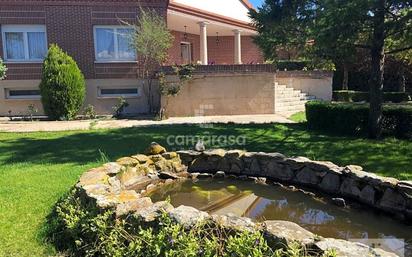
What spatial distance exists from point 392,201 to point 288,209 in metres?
1.37

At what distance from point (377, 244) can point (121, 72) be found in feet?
45.0

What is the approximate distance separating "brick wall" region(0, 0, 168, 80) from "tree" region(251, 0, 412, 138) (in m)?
7.81

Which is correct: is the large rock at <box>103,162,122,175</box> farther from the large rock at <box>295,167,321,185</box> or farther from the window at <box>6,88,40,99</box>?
the window at <box>6,88,40,99</box>

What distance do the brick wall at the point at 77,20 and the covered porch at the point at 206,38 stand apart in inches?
83.0

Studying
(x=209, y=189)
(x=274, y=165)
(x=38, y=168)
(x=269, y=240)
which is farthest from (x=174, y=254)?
(x=38, y=168)

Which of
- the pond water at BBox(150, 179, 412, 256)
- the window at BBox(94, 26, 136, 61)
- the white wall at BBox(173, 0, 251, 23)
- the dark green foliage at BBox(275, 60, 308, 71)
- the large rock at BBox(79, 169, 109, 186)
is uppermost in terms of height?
the white wall at BBox(173, 0, 251, 23)

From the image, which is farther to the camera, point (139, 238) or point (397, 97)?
point (397, 97)

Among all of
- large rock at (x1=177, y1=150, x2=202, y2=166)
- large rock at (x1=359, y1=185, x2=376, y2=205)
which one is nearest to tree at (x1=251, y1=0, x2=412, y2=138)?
large rock at (x1=177, y1=150, x2=202, y2=166)

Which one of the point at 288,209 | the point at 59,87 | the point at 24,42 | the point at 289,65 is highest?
the point at 24,42

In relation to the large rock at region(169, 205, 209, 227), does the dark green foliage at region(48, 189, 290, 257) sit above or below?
below

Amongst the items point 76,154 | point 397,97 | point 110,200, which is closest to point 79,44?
point 76,154

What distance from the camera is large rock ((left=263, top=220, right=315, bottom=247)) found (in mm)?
3064

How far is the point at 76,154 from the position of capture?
8.10 meters

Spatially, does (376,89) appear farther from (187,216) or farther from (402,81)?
(402,81)
